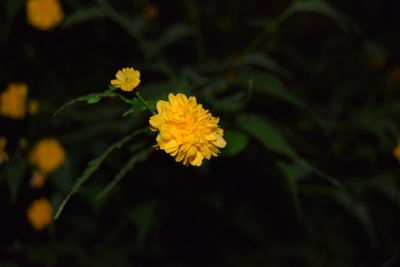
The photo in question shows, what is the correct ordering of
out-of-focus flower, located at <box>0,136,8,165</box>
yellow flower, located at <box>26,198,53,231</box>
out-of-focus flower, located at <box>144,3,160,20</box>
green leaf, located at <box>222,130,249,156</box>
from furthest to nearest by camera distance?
out-of-focus flower, located at <box>144,3,160,20</box>, yellow flower, located at <box>26,198,53,231</box>, out-of-focus flower, located at <box>0,136,8,165</box>, green leaf, located at <box>222,130,249,156</box>

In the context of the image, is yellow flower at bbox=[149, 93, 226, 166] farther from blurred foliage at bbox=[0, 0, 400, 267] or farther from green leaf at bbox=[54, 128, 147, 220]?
blurred foliage at bbox=[0, 0, 400, 267]

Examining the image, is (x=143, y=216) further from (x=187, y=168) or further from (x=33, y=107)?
(x=33, y=107)

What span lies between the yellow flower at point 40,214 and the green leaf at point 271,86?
0.57m

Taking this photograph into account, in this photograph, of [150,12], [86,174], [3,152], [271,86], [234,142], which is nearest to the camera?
[86,174]

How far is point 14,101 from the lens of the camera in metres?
0.99

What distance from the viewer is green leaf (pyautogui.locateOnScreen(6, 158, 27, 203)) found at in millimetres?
812

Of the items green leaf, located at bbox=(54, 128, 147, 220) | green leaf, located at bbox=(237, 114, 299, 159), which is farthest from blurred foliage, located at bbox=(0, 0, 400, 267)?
green leaf, located at bbox=(54, 128, 147, 220)

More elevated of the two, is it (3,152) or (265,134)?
(265,134)

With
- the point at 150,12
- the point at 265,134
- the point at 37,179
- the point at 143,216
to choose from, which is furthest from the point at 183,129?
the point at 150,12

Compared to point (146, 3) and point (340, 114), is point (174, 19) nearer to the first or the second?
point (146, 3)

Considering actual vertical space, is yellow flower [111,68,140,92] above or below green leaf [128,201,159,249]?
below

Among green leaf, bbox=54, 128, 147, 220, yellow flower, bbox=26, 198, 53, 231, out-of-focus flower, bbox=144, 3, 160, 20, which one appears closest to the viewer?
green leaf, bbox=54, 128, 147, 220

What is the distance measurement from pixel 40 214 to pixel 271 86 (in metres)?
0.64

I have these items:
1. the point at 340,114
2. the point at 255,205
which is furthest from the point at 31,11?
the point at 340,114
